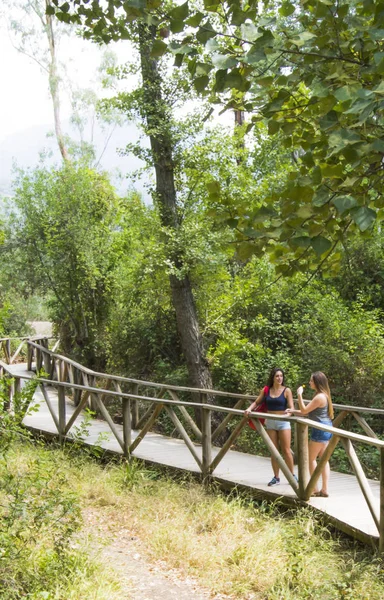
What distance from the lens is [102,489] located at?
7195 mm

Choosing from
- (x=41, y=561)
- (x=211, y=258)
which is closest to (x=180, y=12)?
(x=41, y=561)

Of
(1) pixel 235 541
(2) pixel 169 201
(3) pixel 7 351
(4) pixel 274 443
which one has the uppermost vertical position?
(2) pixel 169 201

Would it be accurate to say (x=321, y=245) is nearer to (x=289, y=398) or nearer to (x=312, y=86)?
(x=312, y=86)

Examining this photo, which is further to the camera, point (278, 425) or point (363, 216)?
point (278, 425)

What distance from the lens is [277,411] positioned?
712cm

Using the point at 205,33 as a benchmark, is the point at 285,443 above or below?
below

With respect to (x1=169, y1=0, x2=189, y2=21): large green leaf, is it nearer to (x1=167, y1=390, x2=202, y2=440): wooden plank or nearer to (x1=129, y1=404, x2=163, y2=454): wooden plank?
(x1=167, y1=390, x2=202, y2=440): wooden plank

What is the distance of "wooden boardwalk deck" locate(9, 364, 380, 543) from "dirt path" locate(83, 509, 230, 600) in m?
1.44

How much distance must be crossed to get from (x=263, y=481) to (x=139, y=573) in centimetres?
230

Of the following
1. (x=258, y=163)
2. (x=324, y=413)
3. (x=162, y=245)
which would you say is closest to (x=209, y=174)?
(x=162, y=245)

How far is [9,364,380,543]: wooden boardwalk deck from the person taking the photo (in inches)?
223

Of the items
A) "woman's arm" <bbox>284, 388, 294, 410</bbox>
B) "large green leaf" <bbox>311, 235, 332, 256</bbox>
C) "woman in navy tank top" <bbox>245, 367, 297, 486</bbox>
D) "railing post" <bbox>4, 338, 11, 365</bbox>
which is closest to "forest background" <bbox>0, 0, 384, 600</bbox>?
"large green leaf" <bbox>311, 235, 332, 256</bbox>

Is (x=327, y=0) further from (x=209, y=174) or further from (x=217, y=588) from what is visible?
(x=209, y=174)

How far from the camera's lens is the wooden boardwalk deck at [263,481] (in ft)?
18.6
